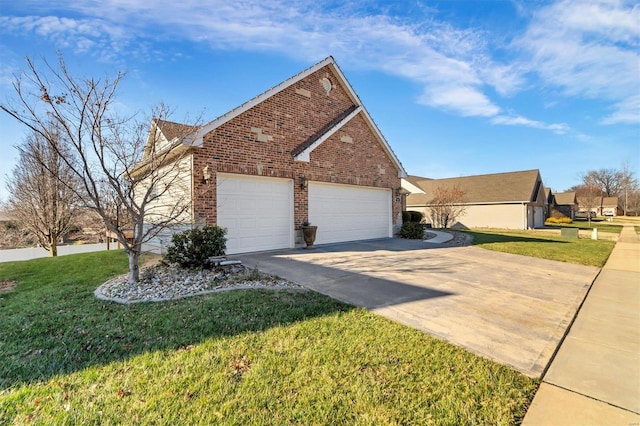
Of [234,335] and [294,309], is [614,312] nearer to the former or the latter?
[294,309]

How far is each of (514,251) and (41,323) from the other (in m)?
12.7

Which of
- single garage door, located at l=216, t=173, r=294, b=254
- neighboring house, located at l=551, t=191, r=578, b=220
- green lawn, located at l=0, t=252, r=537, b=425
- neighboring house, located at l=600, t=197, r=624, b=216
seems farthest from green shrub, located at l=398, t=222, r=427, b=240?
neighboring house, located at l=600, t=197, r=624, b=216

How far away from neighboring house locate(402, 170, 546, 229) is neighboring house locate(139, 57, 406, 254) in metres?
13.4

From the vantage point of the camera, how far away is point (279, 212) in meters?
9.91

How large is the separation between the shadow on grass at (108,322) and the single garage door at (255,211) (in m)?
3.79

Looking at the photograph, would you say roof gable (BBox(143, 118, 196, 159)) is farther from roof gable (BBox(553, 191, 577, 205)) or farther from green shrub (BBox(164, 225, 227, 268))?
roof gable (BBox(553, 191, 577, 205))

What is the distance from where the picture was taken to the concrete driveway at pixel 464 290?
11.5ft

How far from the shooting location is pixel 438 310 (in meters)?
4.39

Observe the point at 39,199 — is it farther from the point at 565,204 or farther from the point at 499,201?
the point at 565,204

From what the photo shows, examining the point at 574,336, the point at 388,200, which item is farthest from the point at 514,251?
the point at 574,336

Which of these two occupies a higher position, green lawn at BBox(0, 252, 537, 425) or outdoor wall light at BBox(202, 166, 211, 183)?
outdoor wall light at BBox(202, 166, 211, 183)

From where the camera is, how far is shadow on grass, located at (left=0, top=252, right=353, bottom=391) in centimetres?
302

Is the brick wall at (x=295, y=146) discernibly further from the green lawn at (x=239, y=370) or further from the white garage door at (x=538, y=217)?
the white garage door at (x=538, y=217)

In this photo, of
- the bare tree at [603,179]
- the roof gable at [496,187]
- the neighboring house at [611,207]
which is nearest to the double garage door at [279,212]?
the roof gable at [496,187]
